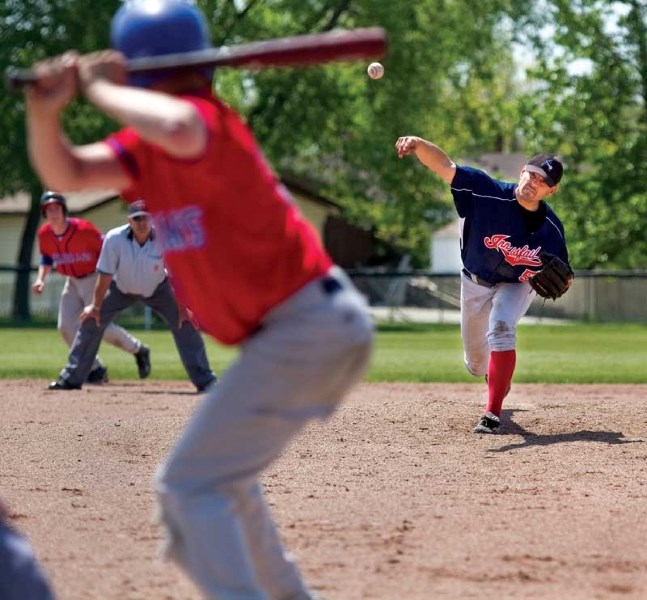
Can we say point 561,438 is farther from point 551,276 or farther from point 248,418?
point 248,418

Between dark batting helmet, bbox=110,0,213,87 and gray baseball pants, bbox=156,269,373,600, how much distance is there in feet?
2.71

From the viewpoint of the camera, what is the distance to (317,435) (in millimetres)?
9266

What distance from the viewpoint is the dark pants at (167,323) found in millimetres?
12797

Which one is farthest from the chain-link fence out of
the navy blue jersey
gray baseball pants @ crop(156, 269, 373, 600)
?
gray baseball pants @ crop(156, 269, 373, 600)

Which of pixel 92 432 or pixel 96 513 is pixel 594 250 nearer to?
pixel 92 432

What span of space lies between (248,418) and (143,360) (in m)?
11.2

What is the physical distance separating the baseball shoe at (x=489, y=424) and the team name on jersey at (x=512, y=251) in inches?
44.4

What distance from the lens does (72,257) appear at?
13594 millimetres

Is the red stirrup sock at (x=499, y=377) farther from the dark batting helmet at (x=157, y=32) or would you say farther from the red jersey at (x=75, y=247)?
the dark batting helmet at (x=157, y=32)

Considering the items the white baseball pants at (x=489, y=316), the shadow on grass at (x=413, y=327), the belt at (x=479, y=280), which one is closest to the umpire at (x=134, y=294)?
the white baseball pants at (x=489, y=316)

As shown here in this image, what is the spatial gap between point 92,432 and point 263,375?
5957mm

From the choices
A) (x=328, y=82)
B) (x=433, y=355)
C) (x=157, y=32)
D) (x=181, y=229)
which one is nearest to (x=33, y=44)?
(x=328, y=82)

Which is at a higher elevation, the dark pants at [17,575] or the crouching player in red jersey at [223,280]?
the crouching player in red jersey at [223,280]

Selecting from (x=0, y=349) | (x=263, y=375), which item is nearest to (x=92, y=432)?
(x=263, y=375)
